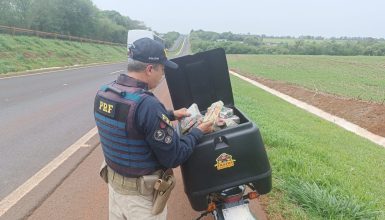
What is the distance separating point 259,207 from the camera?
4684 mm

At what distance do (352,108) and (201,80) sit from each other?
17717 millimetres

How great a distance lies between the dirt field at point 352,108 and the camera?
17.5 m

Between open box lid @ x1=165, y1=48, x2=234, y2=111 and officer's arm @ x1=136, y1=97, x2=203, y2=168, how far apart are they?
1.27 m

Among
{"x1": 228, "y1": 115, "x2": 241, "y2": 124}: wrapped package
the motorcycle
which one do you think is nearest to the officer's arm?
the motorcycle

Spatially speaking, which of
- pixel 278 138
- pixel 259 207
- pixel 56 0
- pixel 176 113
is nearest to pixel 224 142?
pixel 176 113

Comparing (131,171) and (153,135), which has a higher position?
(153,135)

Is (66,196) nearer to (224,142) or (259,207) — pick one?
(259,207)

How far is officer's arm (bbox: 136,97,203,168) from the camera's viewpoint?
2527 mm

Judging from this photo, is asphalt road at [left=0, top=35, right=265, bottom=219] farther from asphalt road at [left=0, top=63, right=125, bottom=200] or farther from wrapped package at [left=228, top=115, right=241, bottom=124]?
wrapped package at [left=228, top=115, right=241, bottom=124]

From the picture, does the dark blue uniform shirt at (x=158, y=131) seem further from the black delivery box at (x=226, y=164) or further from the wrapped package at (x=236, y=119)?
the wrapped package at (x=236, y=119)

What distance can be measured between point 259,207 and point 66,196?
2.23m

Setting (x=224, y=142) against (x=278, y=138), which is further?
(x=278, y=138)

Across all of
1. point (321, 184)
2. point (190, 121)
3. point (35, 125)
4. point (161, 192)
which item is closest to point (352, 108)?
point (35, 125)

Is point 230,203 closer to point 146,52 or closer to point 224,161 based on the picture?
point 224,161
